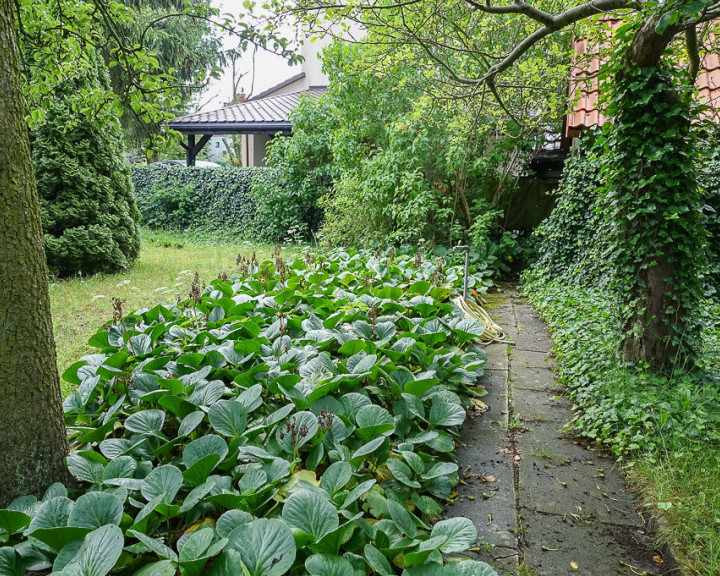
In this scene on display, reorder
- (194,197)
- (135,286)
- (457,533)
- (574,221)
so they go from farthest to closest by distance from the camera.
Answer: (194,197)
(135,286)
(574,221)
(457,533)

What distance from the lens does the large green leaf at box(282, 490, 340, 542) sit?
1.40 m

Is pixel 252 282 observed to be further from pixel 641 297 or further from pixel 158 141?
pixel 641 297

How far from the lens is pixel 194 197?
42.1 ft

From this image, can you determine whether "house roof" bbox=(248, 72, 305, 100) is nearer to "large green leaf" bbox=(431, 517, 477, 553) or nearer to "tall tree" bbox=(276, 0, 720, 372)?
"tall tree" bbox=(276, 0, 720, 372)

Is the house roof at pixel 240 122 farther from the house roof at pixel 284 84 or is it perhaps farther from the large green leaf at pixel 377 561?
the large green leaf at pixel 377 561

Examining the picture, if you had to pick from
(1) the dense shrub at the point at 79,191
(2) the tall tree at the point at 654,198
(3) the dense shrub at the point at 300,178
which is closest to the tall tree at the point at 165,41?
(3) the dense shrub at the point at 300,178

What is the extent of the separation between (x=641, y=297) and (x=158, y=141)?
10.9ft

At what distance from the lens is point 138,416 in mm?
1930

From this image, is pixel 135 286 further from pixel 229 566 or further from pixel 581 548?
pixel 581 548

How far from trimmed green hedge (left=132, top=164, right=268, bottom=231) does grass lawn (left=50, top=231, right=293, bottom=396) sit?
1934 mm

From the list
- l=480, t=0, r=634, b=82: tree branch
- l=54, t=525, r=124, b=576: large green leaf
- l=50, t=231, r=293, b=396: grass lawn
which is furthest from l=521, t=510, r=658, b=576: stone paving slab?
l=480, t=0, r=634, b=82: tree branch

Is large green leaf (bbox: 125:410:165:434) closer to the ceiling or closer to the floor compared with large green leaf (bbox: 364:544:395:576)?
closer to the ceiling

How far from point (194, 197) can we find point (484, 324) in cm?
1067

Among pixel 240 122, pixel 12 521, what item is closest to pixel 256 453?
pixel 12 521
